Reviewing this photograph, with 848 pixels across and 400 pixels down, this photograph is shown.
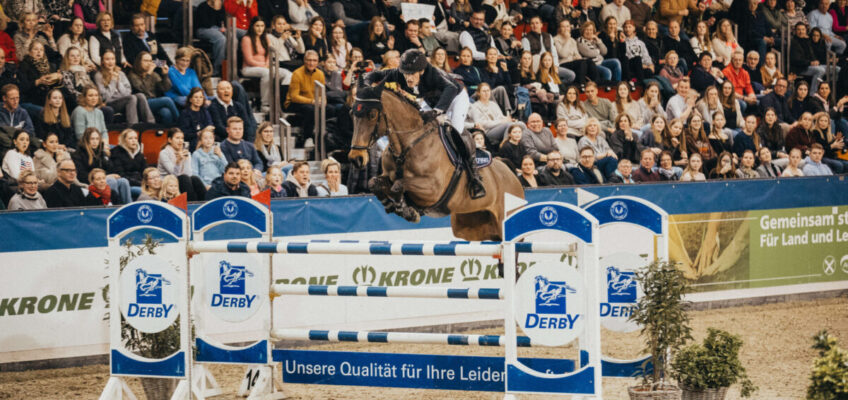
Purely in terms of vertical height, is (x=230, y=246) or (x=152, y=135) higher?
(x=152, y=135)

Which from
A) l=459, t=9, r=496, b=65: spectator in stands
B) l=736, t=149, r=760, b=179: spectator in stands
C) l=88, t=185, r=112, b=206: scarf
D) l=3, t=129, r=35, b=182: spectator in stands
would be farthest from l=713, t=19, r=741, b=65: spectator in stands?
l=3, t=129, r=35, b=182: spectator in stands

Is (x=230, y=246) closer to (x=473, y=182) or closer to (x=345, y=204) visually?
(x=473, y=182)

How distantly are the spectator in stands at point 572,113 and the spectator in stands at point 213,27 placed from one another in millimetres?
4169

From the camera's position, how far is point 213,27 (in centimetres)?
1272

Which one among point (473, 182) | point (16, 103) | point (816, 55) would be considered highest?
point (816, 55)

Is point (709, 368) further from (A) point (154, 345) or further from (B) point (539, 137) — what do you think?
(B) point (539, 137)

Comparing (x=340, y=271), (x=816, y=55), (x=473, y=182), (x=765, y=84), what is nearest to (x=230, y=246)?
(x=473, y=182)

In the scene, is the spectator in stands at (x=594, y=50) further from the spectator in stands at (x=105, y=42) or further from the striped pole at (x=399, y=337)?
the striped pole at (x=399, y=337)

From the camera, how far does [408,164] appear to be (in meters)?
8.20

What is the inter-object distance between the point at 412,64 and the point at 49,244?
3339 mm

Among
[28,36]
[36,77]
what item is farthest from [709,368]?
[28,36]

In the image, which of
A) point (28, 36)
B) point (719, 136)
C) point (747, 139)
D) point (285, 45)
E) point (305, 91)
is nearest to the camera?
point (28, 36)

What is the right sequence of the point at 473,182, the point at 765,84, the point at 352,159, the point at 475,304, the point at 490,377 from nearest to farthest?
1. the point at 490,377
2. the point at 352,159
3. the point at 473,182
4. the point at 475,304
5. the point at 765,84

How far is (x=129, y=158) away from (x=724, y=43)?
10.0 metres
